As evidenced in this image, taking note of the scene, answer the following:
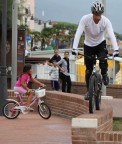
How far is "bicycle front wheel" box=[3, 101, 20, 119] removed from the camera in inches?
510

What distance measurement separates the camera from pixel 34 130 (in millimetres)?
10820

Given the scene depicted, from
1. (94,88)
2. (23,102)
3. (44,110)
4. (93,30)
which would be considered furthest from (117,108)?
(93,30)

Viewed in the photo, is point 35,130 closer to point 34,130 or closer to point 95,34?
point 34,130

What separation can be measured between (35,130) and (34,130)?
0.8 inches

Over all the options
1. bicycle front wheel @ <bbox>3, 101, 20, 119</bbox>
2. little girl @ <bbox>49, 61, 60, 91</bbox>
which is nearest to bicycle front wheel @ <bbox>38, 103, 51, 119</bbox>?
bicycle front wheel @ <bbox>3, 101, 20, 119</bbox>

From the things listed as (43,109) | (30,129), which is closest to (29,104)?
(43,109)

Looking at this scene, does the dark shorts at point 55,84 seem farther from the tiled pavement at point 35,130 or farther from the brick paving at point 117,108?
the tiled pavement at point 35,130

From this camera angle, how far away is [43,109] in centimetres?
1292

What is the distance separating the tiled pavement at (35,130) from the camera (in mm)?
9367

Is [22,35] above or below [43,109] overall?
above

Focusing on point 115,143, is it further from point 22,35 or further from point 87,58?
point 22,35

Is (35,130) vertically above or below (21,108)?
below

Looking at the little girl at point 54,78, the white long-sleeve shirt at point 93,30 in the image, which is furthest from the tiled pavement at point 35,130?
the little girl at point 54,78

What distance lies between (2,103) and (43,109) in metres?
1.19
